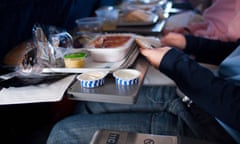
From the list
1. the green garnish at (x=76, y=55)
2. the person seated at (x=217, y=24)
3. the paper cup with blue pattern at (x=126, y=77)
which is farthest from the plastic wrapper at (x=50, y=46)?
the person seated at (x=217, y=24)

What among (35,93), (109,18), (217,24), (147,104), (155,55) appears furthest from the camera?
(109,18)

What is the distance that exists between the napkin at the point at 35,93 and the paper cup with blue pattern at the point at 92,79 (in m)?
0.04

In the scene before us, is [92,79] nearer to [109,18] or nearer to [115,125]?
[115,125]

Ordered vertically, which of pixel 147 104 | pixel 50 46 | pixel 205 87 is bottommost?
pixel 147 104

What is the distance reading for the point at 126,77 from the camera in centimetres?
71

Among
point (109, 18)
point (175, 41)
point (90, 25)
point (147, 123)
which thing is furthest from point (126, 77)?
point (109, 18)

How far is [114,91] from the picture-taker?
681mm

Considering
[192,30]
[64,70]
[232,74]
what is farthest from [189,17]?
[64,70]

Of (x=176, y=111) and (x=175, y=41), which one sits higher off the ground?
(x=175, y=41)

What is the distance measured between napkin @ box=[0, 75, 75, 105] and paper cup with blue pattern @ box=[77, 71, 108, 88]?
4 cm

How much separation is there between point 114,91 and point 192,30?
0.81 m

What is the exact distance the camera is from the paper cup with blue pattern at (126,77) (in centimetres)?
70

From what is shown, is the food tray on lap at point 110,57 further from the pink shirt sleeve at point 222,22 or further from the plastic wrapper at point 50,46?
the pink shirt sleeve at point 222,22

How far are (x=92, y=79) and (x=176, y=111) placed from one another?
306 millimetres
